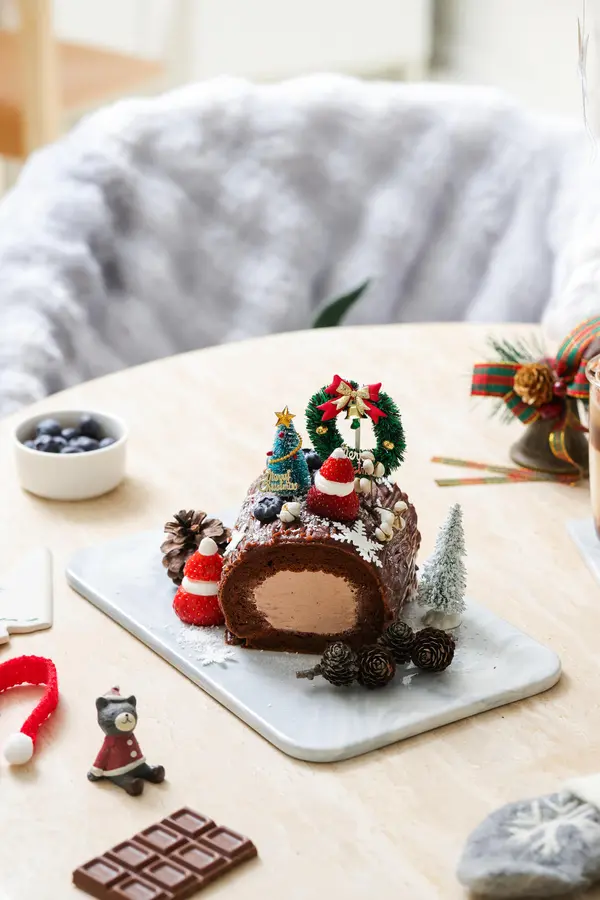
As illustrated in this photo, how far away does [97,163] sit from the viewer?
73.8 inches

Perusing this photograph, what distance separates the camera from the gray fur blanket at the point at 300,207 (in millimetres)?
1882

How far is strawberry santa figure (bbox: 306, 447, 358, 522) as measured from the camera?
85cm

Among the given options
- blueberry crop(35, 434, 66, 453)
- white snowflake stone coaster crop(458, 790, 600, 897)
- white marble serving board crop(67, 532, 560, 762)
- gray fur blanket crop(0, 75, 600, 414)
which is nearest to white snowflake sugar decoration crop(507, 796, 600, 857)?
white snowflake stone coaster crop(458, 790, 600, 897)

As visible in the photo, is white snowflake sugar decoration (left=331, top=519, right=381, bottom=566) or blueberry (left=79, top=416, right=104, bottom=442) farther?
blueberry (left=79, top=416, right=104, bottom=442)

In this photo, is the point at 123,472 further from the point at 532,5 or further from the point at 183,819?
the point at 532,5

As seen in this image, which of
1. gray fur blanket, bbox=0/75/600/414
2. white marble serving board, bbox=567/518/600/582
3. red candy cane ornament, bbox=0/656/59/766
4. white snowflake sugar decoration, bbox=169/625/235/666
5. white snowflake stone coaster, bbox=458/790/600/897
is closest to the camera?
white snowflake stone coaster, bbox=458/790/600/897

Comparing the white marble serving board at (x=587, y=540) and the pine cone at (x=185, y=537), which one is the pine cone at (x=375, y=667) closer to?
the pine cone at (x=185, y=537)

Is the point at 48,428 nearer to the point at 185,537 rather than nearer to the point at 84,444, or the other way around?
the point at 84,444

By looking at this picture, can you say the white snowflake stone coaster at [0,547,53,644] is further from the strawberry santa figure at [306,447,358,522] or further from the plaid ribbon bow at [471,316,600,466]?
the plaid ribbon bow at [471,316,600,466]

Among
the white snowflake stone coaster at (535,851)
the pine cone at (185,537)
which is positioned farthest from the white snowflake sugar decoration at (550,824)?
the pine cone at (185,537)

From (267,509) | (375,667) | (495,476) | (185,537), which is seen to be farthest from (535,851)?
(495,476)

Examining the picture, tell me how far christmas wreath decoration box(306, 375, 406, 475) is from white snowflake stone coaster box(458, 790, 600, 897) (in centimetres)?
30

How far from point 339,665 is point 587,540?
1.19 feet

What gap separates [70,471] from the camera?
3.80 ft
